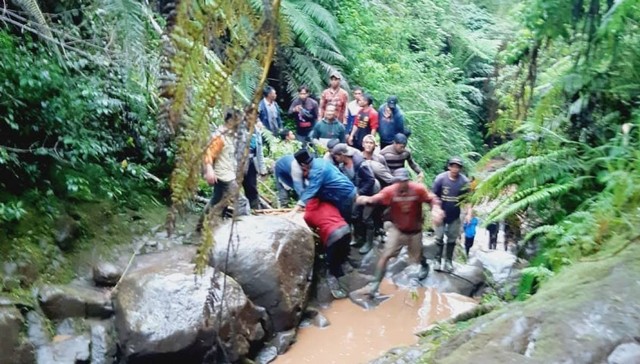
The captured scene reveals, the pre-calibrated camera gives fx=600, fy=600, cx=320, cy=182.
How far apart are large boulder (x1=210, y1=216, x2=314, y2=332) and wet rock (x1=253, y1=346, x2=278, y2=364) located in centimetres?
25

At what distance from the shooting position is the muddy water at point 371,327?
19.8ft

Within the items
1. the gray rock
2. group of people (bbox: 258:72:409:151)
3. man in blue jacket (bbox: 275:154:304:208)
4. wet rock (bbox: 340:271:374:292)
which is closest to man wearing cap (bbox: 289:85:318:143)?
group of people (bbox: 258:72:409:151)

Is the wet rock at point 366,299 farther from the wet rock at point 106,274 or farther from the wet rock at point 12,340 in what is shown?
the wet rock at point 12,340

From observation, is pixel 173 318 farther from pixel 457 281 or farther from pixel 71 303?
pixel 457 281

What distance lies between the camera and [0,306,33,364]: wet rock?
15.6 feet

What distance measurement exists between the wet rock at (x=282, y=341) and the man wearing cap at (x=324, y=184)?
142 cm

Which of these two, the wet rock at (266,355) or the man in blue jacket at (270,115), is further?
the man in blue jacket at (270,115)

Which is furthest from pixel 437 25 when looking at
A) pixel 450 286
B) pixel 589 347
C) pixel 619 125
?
pixel 589 347

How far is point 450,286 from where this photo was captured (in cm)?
750

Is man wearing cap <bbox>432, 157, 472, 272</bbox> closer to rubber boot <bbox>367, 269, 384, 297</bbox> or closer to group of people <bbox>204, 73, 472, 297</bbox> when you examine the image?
group of people <bbox>204, 73, 472, 297</bbox>

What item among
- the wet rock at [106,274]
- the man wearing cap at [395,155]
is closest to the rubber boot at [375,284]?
the man wearing cap at [395,155]

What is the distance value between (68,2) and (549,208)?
4722 millimetres

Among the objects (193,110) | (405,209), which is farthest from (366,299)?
(193,110)

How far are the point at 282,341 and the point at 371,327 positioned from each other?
1.03 m
